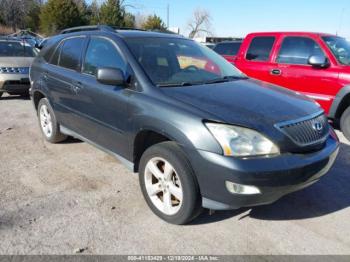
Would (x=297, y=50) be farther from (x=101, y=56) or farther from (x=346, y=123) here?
(x=101, y=56)

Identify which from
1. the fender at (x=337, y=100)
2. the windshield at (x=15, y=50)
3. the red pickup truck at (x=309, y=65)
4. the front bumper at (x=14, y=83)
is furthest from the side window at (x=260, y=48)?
the windshield at (x=15, y=50)

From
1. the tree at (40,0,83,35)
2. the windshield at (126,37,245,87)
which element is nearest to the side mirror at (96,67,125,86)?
the windshield at (126,37,245,87)

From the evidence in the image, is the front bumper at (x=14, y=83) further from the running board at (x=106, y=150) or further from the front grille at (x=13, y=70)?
the running board at (x=106, y=150)

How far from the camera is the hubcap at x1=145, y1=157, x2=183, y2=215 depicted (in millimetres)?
3129

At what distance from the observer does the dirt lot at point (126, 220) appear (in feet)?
9.52

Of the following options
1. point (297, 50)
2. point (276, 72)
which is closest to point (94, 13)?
point (276, 72)

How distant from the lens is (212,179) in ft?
9.10

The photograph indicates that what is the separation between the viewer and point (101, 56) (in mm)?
4047

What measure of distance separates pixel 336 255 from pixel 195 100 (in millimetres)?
1699

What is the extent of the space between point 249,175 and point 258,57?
510 centimetres

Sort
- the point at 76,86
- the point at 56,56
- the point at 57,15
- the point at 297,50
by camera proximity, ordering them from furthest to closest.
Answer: the point at 57,15, the point at 297,50, the point at 56,56, the point at 76,86

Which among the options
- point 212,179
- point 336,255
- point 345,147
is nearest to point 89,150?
point 212,179

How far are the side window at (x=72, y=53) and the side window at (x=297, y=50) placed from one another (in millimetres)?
4000

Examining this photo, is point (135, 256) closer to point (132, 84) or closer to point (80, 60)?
point (132, 84)
